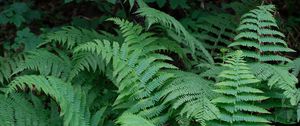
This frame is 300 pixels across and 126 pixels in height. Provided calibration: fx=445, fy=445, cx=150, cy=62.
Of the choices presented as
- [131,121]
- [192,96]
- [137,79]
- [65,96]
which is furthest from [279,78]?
[65,96]

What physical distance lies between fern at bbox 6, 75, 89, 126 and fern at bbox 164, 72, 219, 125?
53 cm

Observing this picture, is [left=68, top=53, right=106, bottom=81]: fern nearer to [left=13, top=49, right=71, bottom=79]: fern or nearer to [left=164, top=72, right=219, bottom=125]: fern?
[left=13, top=49, right=71, bottom=79]: fern

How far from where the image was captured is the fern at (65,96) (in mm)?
2635

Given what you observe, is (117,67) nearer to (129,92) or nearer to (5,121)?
(129,92)

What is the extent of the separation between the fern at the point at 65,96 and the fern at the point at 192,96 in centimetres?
53

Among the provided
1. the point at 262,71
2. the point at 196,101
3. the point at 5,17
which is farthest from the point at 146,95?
the point at 5,17

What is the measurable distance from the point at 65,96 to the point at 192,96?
77 centimetres

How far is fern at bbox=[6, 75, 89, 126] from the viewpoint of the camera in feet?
8.64

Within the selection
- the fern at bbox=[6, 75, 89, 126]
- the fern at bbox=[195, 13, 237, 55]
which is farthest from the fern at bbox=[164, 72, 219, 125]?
the fern at bbox=[195, 13, 237, 55]

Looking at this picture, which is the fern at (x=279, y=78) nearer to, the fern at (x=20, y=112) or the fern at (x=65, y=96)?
the fern at (x=65, y=96)

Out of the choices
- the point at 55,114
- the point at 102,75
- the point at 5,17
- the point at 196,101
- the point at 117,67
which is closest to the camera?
the point at 196,101

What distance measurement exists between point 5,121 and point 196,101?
3.91ft

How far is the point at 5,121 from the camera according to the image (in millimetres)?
2760

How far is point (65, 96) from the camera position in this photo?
8.91 ft
